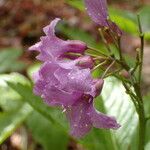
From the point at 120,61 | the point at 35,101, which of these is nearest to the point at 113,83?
the point at 35,101

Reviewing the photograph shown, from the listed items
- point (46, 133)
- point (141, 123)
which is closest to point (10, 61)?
point (46, 133)

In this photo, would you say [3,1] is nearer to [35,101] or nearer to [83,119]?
[35,101]

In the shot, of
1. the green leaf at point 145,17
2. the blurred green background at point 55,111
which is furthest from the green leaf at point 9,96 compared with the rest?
the green leaf at point 145,17

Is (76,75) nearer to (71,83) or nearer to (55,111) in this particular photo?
(71,83)

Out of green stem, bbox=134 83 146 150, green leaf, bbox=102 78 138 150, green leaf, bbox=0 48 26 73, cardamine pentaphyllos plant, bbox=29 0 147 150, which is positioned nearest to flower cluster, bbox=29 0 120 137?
cardamine pentaphyllos plant, bbox=29 0 147 150

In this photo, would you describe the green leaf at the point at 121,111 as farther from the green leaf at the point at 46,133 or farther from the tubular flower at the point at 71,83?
the tubular flower at the point at 71,83

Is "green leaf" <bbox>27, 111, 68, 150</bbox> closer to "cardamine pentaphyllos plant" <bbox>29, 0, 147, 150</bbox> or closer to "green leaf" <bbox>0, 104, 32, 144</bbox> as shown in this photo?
"green leaf" <bbox>0, 104, 32, 144</bbox>
